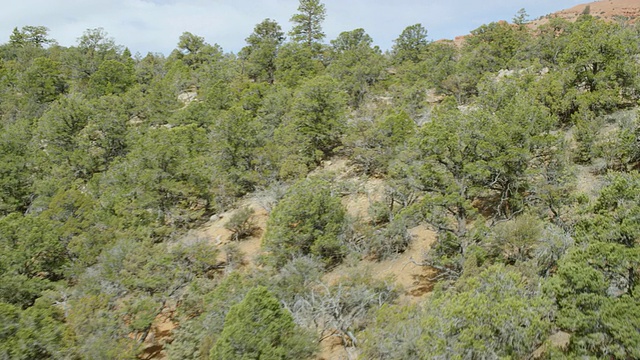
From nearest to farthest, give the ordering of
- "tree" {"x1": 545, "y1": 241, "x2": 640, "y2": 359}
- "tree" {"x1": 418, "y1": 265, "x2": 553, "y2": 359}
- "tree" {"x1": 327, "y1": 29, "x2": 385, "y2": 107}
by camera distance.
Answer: "tree" {"x1": 545, "y1": 241, "x2": 640, "y2": 359}
"tree" {"x1": 418, "y1": 265, "x2": 553, "y2": 359}
"tree" {"x1": 327, "y1": 29, "x2": 385, "y2": 107}

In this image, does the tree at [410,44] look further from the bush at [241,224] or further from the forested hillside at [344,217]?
the bush at [241,224]

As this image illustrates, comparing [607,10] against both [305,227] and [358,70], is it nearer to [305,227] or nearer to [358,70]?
[358,70]

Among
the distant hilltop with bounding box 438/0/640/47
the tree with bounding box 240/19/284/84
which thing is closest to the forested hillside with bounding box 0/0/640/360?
the tree with bounding box 240/19/284/84

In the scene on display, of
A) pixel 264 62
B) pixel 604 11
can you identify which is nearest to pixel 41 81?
pixel 264 62

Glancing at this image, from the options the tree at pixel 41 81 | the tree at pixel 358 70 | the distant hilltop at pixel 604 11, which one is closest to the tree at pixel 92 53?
the tree at pixel 41 81

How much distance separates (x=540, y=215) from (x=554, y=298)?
903 centimetres

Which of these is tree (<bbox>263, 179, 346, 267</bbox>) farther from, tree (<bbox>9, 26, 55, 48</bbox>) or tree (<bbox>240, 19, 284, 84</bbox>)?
tree (<bbox>9, 26, 55, 48</bbox>)

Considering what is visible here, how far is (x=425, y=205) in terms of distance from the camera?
1752 centimetres

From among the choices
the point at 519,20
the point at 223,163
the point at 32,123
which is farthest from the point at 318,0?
the point at 32,123

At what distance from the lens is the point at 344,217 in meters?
23.6

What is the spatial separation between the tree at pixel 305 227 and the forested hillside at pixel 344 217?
11 centimetres

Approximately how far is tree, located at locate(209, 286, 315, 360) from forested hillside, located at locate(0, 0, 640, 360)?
7 centimetres

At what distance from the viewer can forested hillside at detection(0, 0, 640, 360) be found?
35.3ft

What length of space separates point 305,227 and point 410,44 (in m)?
48.2
